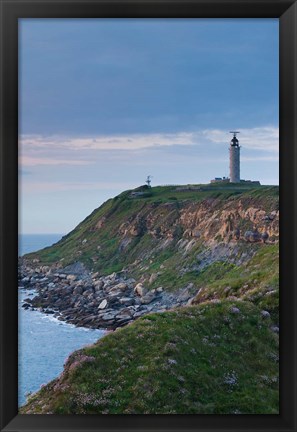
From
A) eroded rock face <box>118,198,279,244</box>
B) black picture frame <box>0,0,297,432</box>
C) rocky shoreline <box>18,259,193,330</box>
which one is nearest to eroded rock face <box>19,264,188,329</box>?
rocky shoreline <box>18,259,193,330</box>

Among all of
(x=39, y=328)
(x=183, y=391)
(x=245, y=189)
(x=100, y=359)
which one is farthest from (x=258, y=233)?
(x=39, y=328)

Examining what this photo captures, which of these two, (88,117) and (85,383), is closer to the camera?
(85,383)

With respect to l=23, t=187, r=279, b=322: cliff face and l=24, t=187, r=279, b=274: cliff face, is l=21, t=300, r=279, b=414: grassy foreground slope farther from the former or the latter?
l=24, t=187, r=279, b=274: cliff face

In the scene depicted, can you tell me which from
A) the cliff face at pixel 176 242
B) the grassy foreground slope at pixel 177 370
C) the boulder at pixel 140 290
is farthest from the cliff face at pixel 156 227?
the grassy foreground slope at pixel 177 370

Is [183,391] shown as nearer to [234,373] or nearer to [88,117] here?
[234,373]

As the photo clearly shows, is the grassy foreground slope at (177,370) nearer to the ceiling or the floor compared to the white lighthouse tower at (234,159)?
nearer to the floor

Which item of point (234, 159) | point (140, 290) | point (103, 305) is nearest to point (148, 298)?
point (140, 290)

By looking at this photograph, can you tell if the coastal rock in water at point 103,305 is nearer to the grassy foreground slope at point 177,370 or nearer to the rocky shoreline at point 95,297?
the rocky shoreline at point 95,297

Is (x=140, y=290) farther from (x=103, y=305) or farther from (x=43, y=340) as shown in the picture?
(x=43, y=340)
